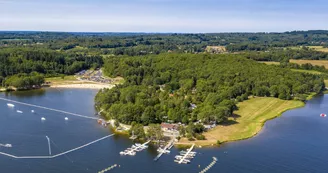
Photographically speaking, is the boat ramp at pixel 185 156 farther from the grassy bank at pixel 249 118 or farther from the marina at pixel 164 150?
the grassy bank at pixel 249 118

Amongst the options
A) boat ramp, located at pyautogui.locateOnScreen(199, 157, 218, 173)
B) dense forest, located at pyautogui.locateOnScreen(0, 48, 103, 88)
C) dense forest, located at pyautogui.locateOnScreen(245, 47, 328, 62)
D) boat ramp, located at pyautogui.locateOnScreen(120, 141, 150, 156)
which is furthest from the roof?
dense forest, located at pyautogui.locateOnScreen(245, 47, 328, 62)

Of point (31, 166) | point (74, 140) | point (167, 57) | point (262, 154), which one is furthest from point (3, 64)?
point (262, 154)

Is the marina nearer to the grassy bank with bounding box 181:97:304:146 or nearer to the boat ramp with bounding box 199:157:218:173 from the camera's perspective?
the grassy bank with bounding box 181:97:304:146

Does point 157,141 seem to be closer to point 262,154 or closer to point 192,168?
point 192,168

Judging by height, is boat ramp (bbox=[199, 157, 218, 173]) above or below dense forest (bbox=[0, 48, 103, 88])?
below

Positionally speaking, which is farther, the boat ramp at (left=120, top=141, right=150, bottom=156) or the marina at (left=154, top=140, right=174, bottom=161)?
the boat ramp at (left=120, top=141, right=150, bottom=156)
